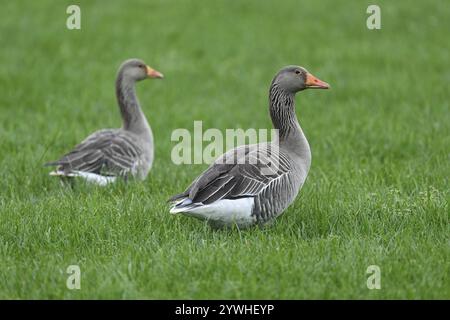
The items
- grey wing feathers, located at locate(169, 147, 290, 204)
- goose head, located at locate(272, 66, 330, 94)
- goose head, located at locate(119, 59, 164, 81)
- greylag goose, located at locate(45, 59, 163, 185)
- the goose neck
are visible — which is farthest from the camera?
goose head, located at locate(119, 59, 164, 81)

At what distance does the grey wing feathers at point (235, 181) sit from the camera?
20.6 feet

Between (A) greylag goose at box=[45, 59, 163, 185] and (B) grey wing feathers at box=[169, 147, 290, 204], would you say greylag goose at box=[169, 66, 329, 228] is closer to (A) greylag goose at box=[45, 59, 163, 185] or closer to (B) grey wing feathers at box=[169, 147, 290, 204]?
(B) grey wing feathers at box=[169, 147, 290, 204]

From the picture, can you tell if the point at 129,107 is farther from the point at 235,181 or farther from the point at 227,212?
the point at 227,212

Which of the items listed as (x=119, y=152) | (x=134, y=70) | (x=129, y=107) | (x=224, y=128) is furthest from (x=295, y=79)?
(x=224, y=128)

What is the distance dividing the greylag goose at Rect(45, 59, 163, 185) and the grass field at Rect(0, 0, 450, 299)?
0.80 feet

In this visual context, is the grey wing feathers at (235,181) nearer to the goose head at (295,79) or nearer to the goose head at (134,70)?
the goose head at (295,79)

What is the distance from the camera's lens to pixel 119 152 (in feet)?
27.8

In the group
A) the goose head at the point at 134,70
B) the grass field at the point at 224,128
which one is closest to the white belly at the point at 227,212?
the grass field at the point at 224,128

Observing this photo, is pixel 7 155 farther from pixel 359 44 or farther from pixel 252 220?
pixel 359 44

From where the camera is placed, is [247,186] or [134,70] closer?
[247,186]

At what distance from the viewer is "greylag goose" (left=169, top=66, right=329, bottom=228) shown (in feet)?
20.5

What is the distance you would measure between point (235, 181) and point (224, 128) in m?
4.95

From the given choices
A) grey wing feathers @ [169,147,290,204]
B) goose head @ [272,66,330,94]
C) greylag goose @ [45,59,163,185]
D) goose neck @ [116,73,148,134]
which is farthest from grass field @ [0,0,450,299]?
goose head @ [272,66,330,94]
